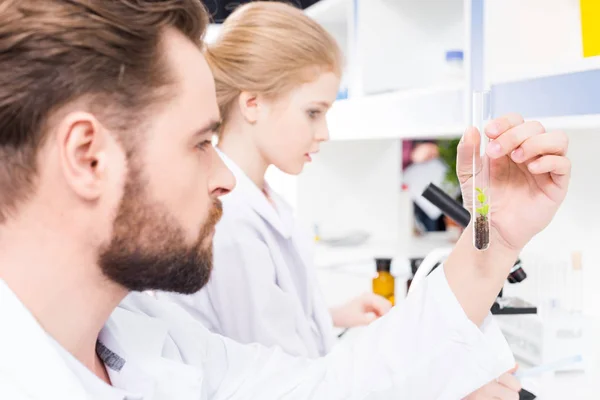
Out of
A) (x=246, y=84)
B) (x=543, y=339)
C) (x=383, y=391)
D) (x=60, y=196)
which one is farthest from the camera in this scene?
(x=246, y=84)

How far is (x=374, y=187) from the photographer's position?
10.7 ft

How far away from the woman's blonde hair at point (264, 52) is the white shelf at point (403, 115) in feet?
1.22

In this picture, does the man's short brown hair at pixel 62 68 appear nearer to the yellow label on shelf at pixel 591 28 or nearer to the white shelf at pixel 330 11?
the yellow label on shelf at pixel 591 28

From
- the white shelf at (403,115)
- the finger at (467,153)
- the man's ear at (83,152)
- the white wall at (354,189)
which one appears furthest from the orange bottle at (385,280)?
the man's ear at (83,152)

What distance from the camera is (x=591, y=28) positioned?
1.37 metres

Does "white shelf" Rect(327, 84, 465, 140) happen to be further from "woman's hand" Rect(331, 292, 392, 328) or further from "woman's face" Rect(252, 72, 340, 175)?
"woman's hand" Rect(331, 292, 392, 328)

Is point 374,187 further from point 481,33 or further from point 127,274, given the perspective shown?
point 127,274

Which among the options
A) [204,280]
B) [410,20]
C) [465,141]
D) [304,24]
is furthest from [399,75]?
[204,280]

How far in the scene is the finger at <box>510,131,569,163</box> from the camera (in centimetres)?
105

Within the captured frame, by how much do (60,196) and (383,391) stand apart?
24.3 inches

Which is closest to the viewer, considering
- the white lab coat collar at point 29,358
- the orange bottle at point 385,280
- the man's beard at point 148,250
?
the white lab coat collar at point 29,358

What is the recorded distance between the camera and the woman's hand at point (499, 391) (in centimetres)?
125

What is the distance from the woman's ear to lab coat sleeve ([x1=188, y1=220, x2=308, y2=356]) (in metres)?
0.30

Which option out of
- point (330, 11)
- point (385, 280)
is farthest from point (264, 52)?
point (330, 11)
